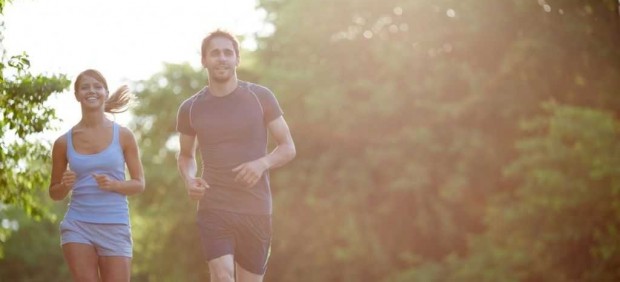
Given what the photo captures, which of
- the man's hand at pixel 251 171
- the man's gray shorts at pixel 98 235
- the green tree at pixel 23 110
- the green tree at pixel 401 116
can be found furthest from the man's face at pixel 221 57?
the green tree at pixel 401 116

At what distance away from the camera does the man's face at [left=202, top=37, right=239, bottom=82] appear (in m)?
8.29

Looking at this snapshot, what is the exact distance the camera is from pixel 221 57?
27.2 ft

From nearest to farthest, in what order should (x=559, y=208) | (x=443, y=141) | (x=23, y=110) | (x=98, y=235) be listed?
(x=98, y=235)
(x=23, y=110)
(x=559, y=208)
(x=443, y=141)

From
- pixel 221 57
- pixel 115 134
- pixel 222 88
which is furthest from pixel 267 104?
pixel 115 134

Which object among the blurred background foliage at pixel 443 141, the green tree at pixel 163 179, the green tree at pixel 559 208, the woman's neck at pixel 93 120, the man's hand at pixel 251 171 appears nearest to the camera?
the man's hand at pixel 251 171

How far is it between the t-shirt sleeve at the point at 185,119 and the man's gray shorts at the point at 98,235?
81 centimetres

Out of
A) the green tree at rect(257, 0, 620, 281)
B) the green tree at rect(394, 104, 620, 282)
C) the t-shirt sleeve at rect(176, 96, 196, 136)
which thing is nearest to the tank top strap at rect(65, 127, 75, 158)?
the t-shirt sleeve at rect(176, 96, 196, 136)

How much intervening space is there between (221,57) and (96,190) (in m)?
1.11

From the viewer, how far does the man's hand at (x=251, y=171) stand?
26.6ft

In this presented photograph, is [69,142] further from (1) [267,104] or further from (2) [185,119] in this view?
(1) [267,104]

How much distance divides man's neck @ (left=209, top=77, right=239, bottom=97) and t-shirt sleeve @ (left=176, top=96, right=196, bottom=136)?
141 mm

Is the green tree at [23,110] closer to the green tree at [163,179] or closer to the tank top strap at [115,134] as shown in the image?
the tank top strap at [115,134]

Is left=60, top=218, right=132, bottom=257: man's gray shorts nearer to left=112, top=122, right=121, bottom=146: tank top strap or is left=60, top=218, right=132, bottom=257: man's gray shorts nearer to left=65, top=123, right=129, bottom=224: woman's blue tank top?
left=65, top=123, right=129, bottom=224: woman's blue tank top

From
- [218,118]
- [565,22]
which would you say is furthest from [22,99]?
[565,22]
